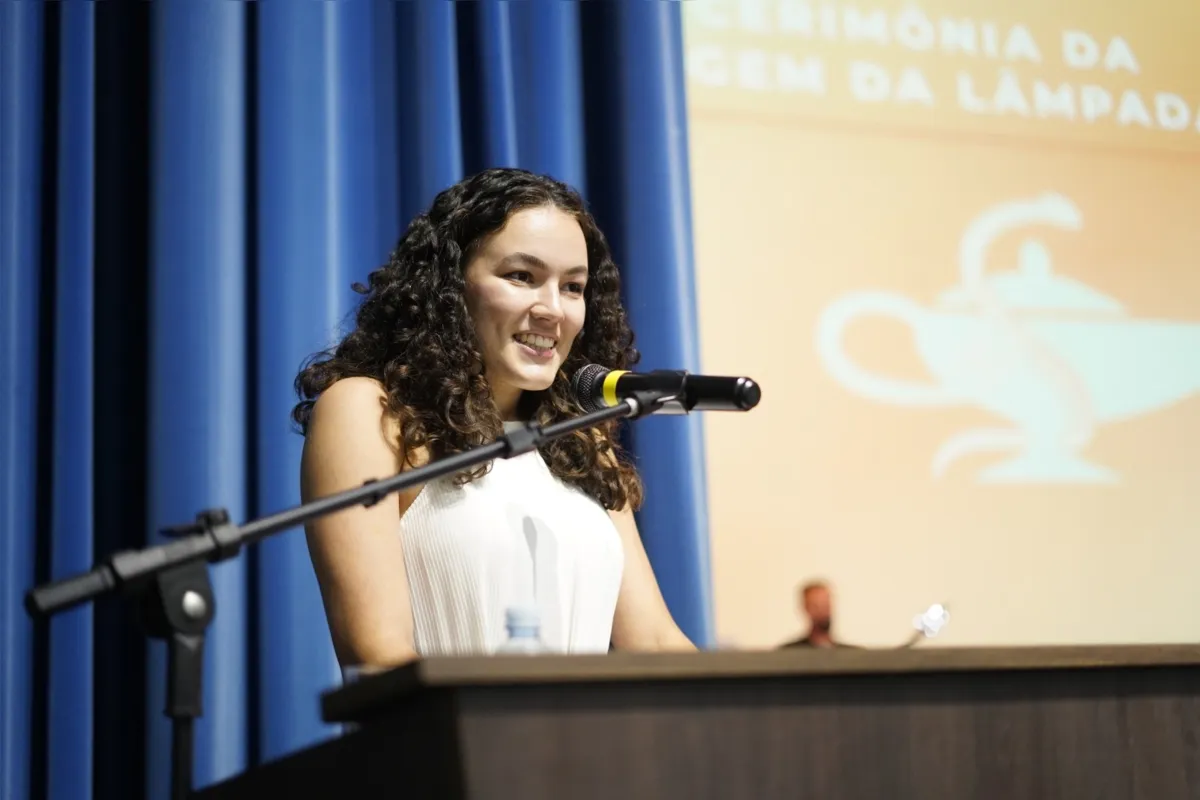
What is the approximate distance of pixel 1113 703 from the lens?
4.78 feet

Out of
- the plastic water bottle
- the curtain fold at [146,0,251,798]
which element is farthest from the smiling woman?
the plastic water bottle

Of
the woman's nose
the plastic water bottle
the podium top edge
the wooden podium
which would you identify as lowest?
the wooden podium

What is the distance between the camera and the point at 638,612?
254 centimetres

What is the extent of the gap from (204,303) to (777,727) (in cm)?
182

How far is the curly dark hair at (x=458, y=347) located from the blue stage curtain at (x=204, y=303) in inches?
14.1

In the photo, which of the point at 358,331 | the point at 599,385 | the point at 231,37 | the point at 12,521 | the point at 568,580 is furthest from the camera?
the point at 231,37

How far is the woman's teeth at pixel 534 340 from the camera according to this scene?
8.00ft

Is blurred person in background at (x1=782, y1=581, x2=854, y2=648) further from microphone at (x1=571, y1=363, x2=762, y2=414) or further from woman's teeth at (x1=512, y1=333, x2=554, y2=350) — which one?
microphone at (x1=571, y1=363, x2=762, y2=414)

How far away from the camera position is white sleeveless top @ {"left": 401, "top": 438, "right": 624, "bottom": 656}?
2.29 metres

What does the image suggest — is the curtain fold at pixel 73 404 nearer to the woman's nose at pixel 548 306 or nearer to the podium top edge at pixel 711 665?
the woman's nose at pixel 548 306

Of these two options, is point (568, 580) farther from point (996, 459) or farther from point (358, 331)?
point (996, 459)

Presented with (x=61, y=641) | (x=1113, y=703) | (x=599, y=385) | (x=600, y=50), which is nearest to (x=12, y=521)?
(x=61, y=641)

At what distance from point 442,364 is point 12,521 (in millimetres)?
873

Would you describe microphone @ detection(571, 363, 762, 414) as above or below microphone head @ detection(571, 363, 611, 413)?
below
